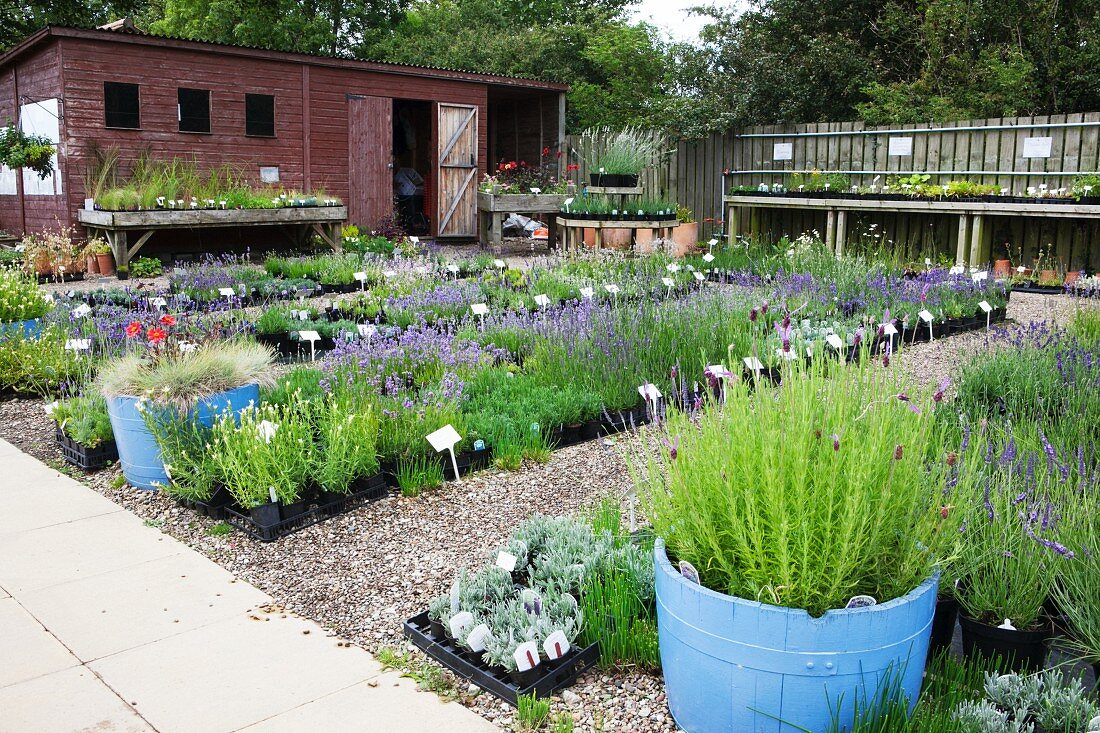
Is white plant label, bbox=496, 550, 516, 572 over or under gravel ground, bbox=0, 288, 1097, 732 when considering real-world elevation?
over

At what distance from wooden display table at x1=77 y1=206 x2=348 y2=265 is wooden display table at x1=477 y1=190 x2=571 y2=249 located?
2.49 m

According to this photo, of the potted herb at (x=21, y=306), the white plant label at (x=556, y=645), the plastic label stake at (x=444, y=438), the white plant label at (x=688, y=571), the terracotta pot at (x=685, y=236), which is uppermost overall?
the terracotta pot at (x=685, y=236)

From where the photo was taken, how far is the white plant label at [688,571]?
2488mm

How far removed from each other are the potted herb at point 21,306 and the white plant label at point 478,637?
18.9 feet

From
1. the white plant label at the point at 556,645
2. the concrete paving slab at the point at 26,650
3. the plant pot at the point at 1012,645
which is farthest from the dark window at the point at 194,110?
the plant pot at the point at 1012,645

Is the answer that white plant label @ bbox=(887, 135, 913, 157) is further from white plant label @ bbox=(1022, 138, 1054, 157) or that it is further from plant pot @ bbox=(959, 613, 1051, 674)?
plant pot @ bbox=(959, 613, 1051, 674)

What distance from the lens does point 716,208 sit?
54.9ft

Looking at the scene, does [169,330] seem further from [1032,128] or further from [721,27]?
[721,27]

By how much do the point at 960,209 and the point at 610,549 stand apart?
10337mm

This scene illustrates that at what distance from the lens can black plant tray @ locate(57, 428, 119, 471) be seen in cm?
509

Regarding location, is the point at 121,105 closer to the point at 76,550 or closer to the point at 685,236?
the point at 685,236

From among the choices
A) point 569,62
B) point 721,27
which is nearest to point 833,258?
point 721,27

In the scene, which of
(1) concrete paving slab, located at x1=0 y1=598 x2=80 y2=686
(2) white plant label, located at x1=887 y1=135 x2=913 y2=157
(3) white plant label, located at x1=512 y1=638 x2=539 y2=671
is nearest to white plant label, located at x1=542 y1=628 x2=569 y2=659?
(3) white plant label, located at x1=512 y1=638 x2=539 y2=671

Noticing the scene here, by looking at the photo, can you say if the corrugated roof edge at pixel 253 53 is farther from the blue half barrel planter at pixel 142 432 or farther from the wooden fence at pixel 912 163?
the blue half barrel planter at pixel 142 432
